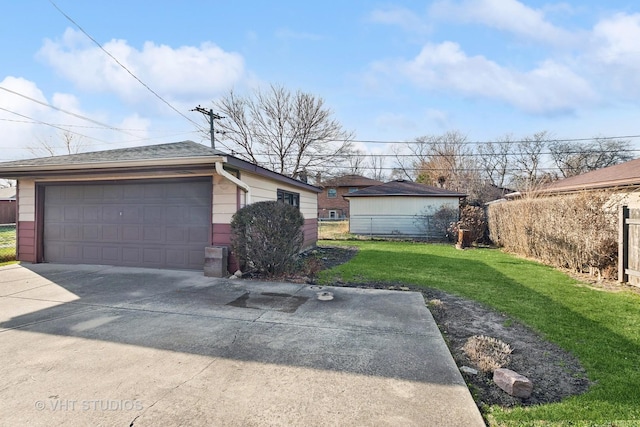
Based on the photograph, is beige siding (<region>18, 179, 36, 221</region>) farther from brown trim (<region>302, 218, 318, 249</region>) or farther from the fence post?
the fence post

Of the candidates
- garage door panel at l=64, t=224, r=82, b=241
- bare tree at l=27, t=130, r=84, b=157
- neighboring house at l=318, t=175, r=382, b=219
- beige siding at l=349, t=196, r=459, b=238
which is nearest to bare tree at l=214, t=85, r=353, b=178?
beige siding at l=349, t=196, r=459, b=238

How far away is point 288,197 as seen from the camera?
1009 cm

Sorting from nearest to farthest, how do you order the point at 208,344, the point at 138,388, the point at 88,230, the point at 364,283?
the point at 138,388, the point at 208,344, the point at 364,283, the point at 88,230

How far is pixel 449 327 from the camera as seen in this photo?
3.88 metres

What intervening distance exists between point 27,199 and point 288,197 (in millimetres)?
6733

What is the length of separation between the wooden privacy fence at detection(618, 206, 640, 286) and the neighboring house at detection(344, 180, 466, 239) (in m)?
10.8

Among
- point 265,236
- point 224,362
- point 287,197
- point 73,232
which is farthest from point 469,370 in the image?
point 73,232

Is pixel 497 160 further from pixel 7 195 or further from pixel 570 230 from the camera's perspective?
pixel 7 195

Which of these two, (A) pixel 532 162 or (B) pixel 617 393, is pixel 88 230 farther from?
(A) pixel 532 162

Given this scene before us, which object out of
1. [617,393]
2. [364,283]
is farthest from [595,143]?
[617,393]

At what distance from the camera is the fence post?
19.6 ft

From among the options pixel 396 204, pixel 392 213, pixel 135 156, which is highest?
pixel 135 156

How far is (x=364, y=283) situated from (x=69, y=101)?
55.8 feet

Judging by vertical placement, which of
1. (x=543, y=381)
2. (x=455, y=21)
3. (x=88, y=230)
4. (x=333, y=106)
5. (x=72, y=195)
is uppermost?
(x=333, y=106)
